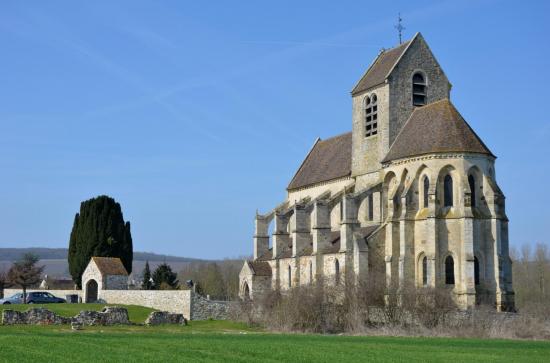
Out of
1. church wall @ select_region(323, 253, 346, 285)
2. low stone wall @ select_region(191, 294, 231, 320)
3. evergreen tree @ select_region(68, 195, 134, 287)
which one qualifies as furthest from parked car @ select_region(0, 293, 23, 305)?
church wall @ select_region(323, 253, 346, 285)

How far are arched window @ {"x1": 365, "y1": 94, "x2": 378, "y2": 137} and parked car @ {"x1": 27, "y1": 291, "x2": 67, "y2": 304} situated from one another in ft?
79.4

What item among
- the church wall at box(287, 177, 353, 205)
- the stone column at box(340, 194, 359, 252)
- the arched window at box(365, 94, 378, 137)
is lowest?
the stone column at box(340, 194, 359, 252)

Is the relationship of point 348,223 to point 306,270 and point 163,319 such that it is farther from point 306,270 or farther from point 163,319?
point 163,319

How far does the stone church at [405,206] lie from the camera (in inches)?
1762

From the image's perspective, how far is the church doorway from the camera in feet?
195

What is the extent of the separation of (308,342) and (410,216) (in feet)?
54.3

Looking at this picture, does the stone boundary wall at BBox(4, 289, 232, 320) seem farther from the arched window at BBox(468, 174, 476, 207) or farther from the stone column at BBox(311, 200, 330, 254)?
the arched window at BBox(468, 174, 476, 207)

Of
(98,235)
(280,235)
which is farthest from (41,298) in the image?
(280,235)

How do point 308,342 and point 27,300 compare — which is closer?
point 308,342

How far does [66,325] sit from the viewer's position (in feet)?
135

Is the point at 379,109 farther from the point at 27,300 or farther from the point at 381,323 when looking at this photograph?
the point at 27,300

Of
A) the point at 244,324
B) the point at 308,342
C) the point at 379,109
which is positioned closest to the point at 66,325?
the point at 244,324

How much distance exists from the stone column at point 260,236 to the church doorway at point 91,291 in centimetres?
1165

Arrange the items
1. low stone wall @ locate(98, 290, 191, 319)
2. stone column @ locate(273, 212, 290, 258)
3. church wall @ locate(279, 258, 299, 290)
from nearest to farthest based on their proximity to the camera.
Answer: low stone wall @ locate(98, 290, 191, 319) < church wall @ locate(279, 258, 299, 290) < stone column @ locate(273, 212, 290, 258)
